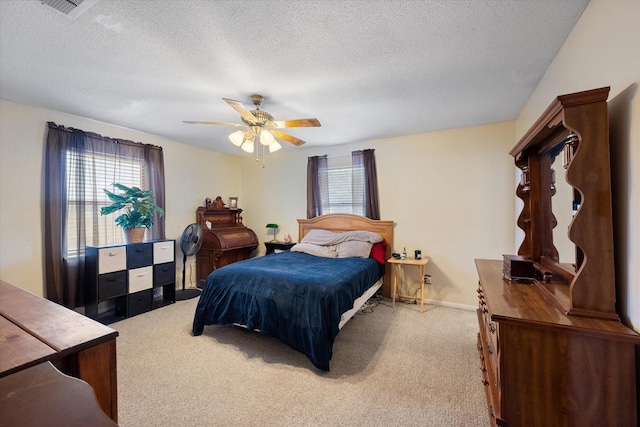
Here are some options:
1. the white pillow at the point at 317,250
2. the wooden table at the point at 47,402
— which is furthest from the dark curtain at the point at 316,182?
the wooden table at the point at 47,402

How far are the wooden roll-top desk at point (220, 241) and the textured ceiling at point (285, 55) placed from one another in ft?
6.51

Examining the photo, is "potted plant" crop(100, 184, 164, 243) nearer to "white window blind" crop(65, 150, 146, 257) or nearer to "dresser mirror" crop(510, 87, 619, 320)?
A: "white window blind" crop(65, 150, 146, 257)

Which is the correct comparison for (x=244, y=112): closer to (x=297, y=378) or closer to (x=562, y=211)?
(x=297, y=378)

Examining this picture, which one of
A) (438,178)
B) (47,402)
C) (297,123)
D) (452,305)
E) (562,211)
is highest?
(297,123)

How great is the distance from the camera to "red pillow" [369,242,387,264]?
12.2ft

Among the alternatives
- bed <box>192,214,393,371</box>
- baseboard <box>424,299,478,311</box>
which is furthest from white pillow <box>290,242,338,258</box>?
baseboard <box>424,299,478,311</box>

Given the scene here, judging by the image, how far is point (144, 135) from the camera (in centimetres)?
390

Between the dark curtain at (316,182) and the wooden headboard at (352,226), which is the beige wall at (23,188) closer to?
the dark curtain at (316,182)

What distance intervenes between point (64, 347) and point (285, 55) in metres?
1.98

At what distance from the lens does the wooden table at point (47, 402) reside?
0.54 m

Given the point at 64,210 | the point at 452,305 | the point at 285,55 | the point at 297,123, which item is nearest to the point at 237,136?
the point at 297,123

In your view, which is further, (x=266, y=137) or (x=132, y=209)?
(x=132, y=209)

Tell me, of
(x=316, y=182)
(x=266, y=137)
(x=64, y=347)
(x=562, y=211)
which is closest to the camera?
(x=64, y=347)

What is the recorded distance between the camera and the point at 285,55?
1.92 m
